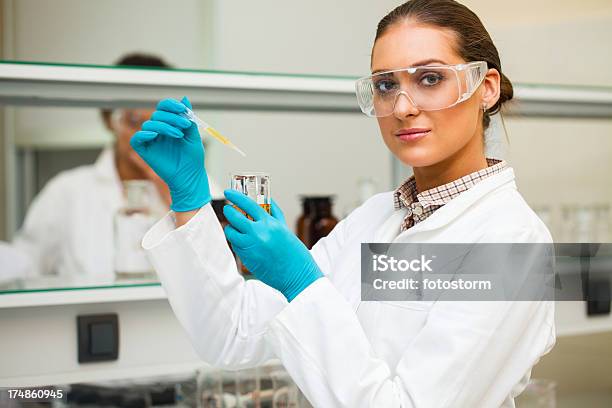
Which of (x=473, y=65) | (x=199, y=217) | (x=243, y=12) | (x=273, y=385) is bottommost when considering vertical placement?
(x=273, y=385)

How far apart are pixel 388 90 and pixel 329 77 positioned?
46cm

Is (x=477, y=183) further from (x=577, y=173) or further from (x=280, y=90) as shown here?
(x=577, y=173)

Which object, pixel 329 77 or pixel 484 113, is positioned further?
pixel 329 77

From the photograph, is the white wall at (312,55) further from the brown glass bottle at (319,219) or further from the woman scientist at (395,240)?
the brown glass bottle at (319,219)

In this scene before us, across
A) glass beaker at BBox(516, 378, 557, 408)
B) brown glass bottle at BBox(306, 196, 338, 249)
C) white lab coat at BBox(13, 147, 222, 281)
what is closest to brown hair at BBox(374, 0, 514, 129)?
brown glass bottle at BBox(306, 196, 338, 249)

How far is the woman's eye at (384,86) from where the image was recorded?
1000mm

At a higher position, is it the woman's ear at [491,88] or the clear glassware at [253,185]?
the woman's ear at [491,88]

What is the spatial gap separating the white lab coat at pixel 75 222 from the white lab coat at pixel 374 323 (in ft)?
5.23

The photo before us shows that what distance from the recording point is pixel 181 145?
107 cm

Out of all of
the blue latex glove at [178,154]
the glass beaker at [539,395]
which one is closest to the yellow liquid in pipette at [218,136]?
the blue latex glove at [178,154]

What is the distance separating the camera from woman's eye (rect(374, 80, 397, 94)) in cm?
100

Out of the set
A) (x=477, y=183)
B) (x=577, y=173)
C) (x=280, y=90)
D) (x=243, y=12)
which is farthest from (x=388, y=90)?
(x=243, y=12)

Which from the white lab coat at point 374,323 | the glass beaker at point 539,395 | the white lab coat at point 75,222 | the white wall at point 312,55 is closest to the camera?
the white lab coat at point 374,323

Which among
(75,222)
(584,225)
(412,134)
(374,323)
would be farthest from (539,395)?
(75,222)
